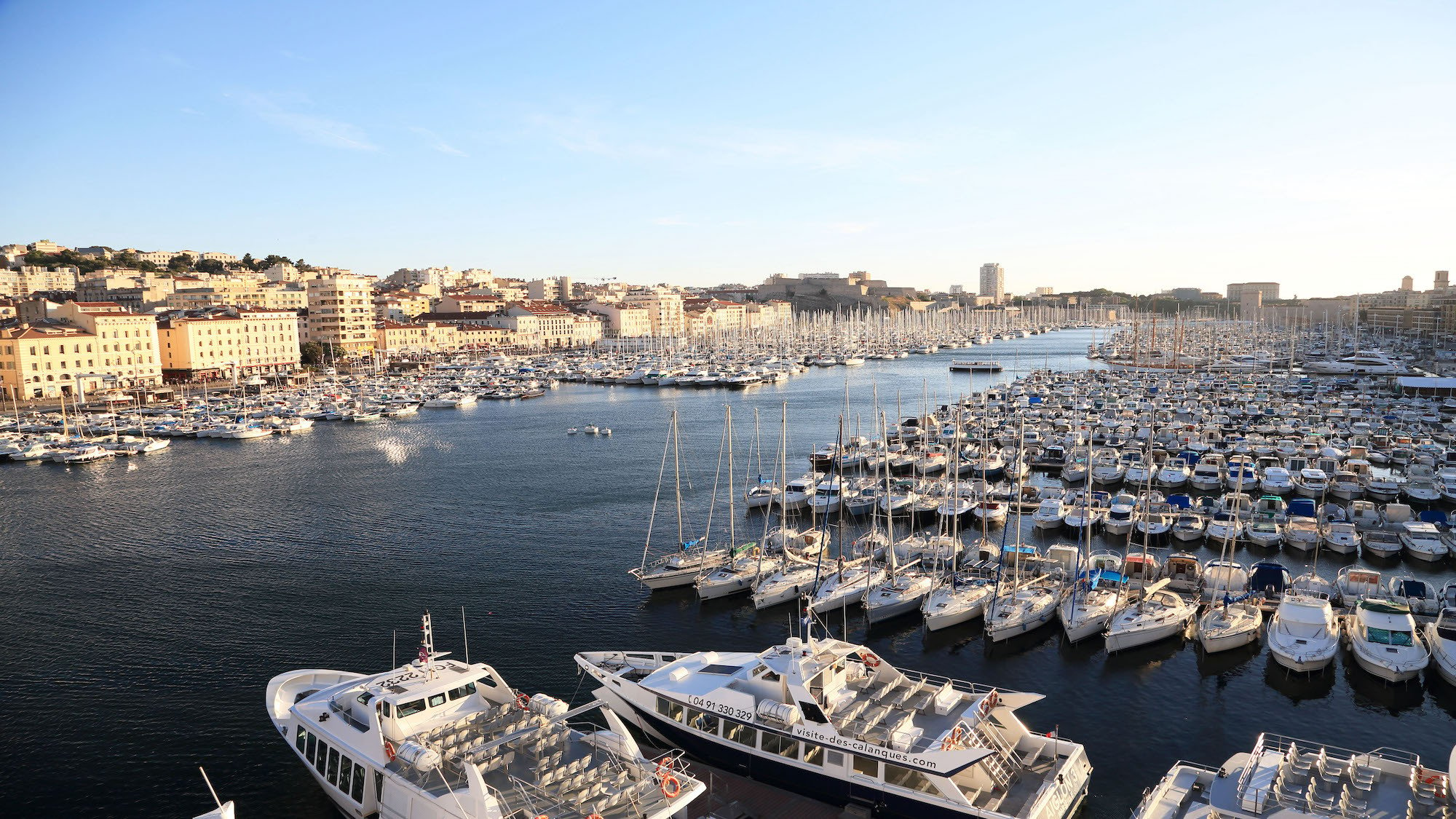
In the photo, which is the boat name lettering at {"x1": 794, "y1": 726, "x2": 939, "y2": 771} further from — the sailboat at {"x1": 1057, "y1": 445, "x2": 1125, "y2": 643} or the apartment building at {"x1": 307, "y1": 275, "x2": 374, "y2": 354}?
the apartment building at {"x1": 307, "y1": 275, "x2": 374, "y2": 354}

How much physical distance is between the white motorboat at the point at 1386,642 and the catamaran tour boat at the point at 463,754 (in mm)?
11641

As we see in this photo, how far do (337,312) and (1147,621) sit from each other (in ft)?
270

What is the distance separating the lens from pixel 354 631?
1733 centimetres

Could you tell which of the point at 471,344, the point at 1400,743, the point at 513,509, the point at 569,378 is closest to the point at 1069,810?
the point at 1400,743

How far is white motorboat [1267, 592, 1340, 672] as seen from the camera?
14172 mm

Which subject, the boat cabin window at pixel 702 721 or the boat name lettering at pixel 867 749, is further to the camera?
the boat cabin window at pixel 702 721

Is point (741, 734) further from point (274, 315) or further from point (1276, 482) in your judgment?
point (274, 315)

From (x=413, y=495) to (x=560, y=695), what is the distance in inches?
703

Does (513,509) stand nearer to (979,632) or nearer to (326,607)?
(326,607)

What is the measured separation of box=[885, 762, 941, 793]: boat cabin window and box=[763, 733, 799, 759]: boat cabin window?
108cm

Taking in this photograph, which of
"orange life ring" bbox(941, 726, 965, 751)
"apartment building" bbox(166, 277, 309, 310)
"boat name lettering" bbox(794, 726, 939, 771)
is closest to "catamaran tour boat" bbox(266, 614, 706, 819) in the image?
"boat name lettering" bbox(794, 726, 939, 771)

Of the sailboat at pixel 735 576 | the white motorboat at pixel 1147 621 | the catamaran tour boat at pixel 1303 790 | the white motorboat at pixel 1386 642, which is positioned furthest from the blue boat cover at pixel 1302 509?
the catamaran tour boat at pixel 1303 790

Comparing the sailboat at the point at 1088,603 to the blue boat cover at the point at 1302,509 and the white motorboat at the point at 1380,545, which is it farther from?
the blue boat cover at the point at 1302,509

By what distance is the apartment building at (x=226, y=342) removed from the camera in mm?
64250
